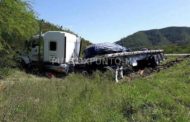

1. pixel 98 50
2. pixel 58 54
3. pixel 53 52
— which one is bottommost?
pixel 58 54

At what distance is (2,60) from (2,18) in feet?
10.1

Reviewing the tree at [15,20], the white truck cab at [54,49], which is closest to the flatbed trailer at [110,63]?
the white truck cab at [54,49]

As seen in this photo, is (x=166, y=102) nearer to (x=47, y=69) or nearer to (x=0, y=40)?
(x=0, y=40)

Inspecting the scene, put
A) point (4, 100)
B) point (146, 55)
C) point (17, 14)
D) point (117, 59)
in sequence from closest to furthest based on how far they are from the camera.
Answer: point (4, 100) → point (17, 14) → point (117, 59) → point (146, 55)

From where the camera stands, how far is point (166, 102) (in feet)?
40.7

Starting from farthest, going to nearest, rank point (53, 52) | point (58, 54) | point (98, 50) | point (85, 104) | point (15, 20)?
point (53, 52) → point (58, 54) → point (98, 50) → point (15, 20) → point (85, 104)

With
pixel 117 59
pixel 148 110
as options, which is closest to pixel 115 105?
pixel 148 110

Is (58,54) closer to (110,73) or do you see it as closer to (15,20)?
(15,20)

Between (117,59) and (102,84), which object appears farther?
(117,59)

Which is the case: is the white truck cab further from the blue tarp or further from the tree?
the tree

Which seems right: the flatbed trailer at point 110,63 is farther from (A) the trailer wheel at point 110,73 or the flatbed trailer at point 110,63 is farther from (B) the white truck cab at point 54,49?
(B) the white truck cab at point 54,49

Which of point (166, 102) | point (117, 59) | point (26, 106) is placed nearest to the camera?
point (26, 106)

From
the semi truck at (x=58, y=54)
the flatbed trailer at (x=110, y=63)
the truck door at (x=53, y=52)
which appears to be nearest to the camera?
the flatbed trailer at (x=110, y=63)

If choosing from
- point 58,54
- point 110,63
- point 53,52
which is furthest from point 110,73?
point 53,52
